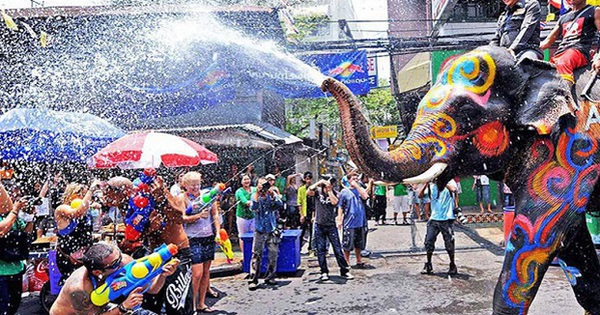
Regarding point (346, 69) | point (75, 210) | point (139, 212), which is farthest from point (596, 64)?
point (346, 69)

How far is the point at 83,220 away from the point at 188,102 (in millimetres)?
6514

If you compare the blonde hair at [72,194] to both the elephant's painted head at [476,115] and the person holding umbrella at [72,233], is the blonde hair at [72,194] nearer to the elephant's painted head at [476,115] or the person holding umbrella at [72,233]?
the person holding umbrella at [72,233]

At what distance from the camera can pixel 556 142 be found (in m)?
2.95

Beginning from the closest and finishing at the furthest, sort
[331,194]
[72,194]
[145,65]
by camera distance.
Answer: [72,194]
[331,194]
[145,65]

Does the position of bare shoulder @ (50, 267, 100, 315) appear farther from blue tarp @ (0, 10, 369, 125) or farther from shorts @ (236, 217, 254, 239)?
blue tarp @ (0, 10, 369, 125)

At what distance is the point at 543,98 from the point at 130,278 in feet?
9.57

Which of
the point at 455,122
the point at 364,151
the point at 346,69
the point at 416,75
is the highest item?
the point at 416,75

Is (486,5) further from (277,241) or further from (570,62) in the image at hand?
(570,62)

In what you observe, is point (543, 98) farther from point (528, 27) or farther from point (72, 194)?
point (72, 194)

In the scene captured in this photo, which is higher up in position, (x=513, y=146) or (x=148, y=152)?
(x=148, y=152)

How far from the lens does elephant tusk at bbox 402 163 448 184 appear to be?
2.83 metres

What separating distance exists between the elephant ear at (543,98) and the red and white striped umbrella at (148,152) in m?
4.65

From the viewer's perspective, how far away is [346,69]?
39.3 ft

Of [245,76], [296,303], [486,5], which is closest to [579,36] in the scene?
[296,303]
